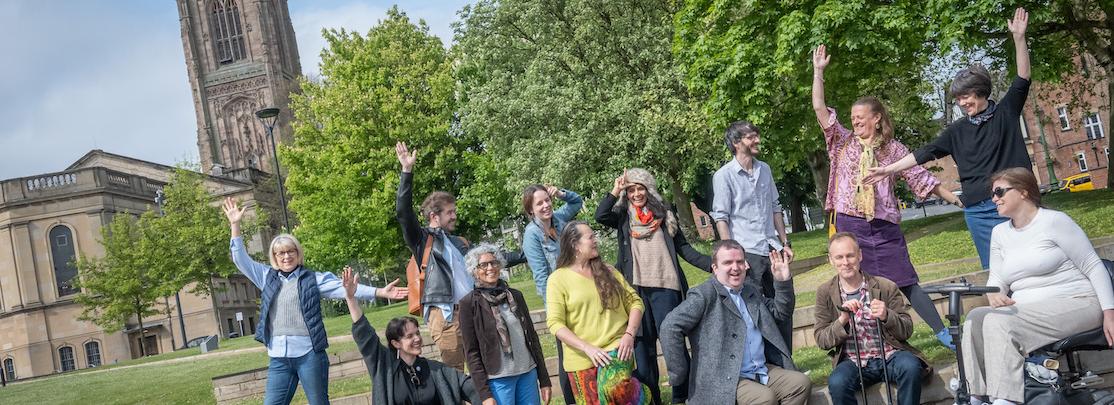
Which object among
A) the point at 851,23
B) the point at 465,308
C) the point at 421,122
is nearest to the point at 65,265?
the point at 421,122

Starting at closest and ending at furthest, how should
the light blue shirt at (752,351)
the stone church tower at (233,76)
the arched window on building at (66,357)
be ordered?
1. the light blue shirt at (752,351)
2. the arched window on building at (66,357)
3. the stone church tower at (233,76)

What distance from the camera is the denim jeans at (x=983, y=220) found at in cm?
702

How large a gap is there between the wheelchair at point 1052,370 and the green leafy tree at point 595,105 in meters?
23.0

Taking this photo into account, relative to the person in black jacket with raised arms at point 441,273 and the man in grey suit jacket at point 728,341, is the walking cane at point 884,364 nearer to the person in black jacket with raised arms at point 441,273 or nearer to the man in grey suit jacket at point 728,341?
the man in grey suit jacket at point 728,341

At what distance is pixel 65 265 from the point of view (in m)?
61.6

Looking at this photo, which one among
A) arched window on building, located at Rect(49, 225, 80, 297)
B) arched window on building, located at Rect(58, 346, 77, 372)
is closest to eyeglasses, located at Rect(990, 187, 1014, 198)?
arched window on building, located at Rect(49, 225, 80, 297)

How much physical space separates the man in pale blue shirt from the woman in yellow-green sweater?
1369 millimetres

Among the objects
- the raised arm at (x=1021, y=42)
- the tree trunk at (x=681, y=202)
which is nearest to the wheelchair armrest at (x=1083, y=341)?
the raised arm at (x=1021, y=42)

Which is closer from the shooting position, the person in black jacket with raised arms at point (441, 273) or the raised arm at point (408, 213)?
the raised arm at point (408, 213)

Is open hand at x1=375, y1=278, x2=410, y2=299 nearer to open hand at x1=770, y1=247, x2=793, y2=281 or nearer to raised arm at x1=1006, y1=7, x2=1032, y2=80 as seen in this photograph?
open hand at x1=770, y1=247, x2=793, y2=281

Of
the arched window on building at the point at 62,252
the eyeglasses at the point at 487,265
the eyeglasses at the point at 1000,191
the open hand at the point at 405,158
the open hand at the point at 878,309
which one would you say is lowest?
the open hand at the point at 878,309

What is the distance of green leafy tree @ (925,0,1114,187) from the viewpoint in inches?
Result: 813

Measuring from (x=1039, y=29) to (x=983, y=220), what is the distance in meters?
18.6

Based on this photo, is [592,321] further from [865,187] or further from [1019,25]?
[1019,25]
